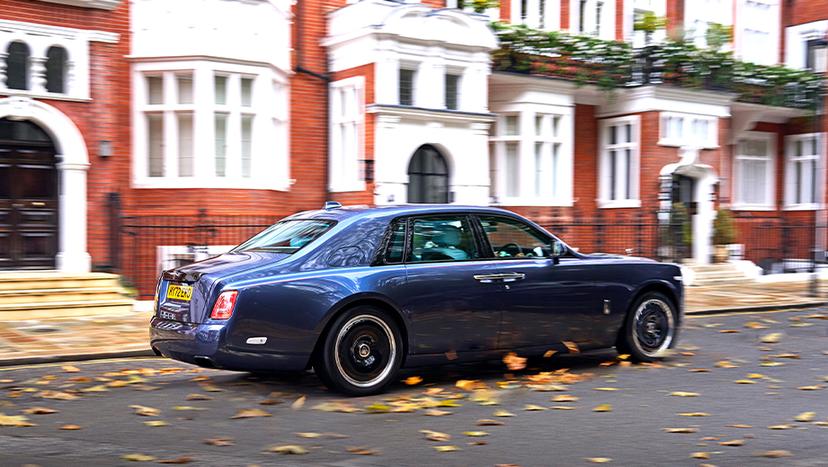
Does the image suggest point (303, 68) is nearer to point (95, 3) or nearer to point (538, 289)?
point (95, 3)

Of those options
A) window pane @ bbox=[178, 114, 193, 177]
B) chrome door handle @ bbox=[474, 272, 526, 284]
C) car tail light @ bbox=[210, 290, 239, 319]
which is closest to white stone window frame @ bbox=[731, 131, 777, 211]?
window pane @ bbox=[178, 114, 193, 177]

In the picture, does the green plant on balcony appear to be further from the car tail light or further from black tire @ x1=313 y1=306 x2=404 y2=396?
the car tail light

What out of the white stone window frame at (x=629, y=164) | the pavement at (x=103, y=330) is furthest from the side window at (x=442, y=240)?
the white stone window frame at (x=629, y=164)

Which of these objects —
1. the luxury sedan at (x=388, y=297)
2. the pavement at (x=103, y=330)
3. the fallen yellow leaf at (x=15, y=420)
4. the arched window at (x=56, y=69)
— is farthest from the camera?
the arched window at (x=56, y=69)

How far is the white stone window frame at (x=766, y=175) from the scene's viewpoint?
86.0 feet

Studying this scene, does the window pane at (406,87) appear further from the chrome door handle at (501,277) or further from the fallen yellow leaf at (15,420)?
the fallen yellow leaf at (15,420)

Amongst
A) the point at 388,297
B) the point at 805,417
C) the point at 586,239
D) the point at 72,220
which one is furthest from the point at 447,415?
the point at 586,239

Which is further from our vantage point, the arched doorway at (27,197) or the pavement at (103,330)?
the arched doorway at (27,197)

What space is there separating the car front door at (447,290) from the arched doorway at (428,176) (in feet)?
35.1

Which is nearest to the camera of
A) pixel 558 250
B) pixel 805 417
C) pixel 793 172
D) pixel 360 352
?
pixel 805 417

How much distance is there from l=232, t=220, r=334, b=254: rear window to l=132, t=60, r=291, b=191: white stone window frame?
822 centimetres

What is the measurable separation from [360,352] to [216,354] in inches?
46.8

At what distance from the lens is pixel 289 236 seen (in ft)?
26.5

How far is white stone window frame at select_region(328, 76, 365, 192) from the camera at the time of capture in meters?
17.9
